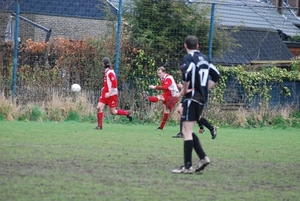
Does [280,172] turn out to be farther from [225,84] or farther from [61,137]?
[225,84]

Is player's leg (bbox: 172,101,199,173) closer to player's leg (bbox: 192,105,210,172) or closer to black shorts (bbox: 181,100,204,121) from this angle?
black shorts (bbox: 181,100,204,121)

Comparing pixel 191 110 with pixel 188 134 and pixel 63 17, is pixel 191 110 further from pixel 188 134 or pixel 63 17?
pixel 63 17

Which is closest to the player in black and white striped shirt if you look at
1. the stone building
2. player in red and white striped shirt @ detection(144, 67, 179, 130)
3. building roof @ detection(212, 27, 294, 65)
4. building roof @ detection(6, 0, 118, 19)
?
player in red and white striped shirt @ detection(144, 67, 179, 130)

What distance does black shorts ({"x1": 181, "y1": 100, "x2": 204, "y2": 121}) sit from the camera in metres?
8.88

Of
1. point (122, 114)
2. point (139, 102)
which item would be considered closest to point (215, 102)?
point (139, 102)

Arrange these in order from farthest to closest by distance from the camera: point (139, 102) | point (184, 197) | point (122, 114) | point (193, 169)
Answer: point (139, 102) → point (122, 114) → point (193, 169) → point (184, 197)

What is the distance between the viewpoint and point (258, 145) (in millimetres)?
13531

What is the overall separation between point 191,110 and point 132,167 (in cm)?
112

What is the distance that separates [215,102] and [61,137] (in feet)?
25.3

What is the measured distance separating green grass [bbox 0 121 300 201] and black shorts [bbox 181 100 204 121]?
29.9 inches

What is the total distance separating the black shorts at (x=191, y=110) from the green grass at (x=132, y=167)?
2.49ft

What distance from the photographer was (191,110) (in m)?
8.90

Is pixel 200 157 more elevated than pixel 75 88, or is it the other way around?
pixel 75 88

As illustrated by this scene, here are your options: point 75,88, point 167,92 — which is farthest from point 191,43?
point 75,88
